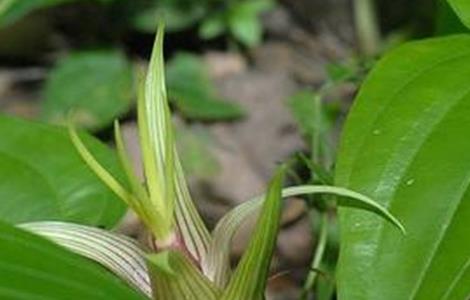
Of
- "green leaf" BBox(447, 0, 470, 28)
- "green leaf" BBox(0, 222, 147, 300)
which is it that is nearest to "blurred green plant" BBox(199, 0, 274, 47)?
"green leaf" BBox(447, 0, 470, 28)

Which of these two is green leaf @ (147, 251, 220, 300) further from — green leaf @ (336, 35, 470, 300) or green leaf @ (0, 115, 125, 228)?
green leaf @ (0, 115, 125, 228)

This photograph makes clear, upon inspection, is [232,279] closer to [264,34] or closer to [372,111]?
[372,111]

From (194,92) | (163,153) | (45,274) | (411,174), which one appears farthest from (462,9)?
(194,92)

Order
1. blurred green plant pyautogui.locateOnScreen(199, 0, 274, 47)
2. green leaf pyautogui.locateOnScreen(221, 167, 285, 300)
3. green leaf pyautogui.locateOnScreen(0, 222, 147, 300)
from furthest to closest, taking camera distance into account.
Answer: blurred green plant pyautogui.locateOnScreen(199, 0, 274, 47), green leaf pyautogui.locateOnScreen(221, 167, 285, 300), green leaf pyautogui.locateOnScreen(0, 222, 147, 300)

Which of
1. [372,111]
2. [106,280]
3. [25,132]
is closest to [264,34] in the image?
[25,132]

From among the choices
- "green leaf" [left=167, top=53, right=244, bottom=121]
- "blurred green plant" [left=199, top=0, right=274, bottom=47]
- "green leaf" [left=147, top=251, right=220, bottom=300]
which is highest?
"green leaf" [left=147, top=251, right=220, bottom=300]

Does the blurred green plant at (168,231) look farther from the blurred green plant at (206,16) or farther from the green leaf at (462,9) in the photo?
the blurred green plant at (206,16)

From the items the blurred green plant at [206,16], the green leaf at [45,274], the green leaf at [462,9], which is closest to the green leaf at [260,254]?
the green leaf at [45,274]
